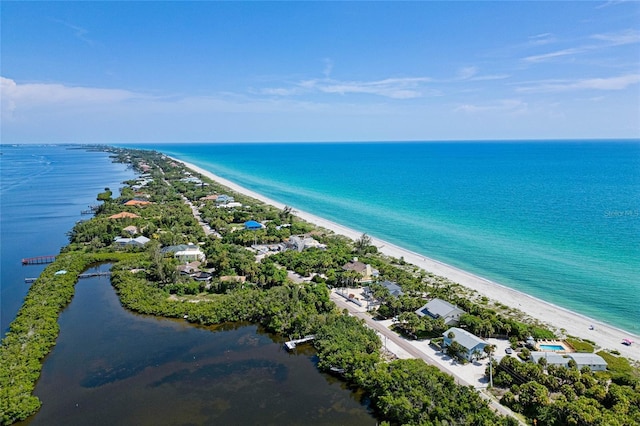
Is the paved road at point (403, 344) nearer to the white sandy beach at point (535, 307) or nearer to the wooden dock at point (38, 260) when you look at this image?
the white sandy beach at point (535, 307)

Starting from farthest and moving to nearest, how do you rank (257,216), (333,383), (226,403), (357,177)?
A: (357,177), (257,216), (333,383), (226,403)

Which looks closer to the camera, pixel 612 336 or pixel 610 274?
pixel 612 336

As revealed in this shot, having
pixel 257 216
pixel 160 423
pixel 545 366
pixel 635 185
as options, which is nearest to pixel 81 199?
pixel 257 216

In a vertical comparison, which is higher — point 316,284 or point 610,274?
point 610,274

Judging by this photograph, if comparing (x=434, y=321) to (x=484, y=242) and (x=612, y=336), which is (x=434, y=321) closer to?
(x=612, y=336)

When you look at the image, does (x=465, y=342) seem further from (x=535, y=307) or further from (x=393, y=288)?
(x=535, y=307)
